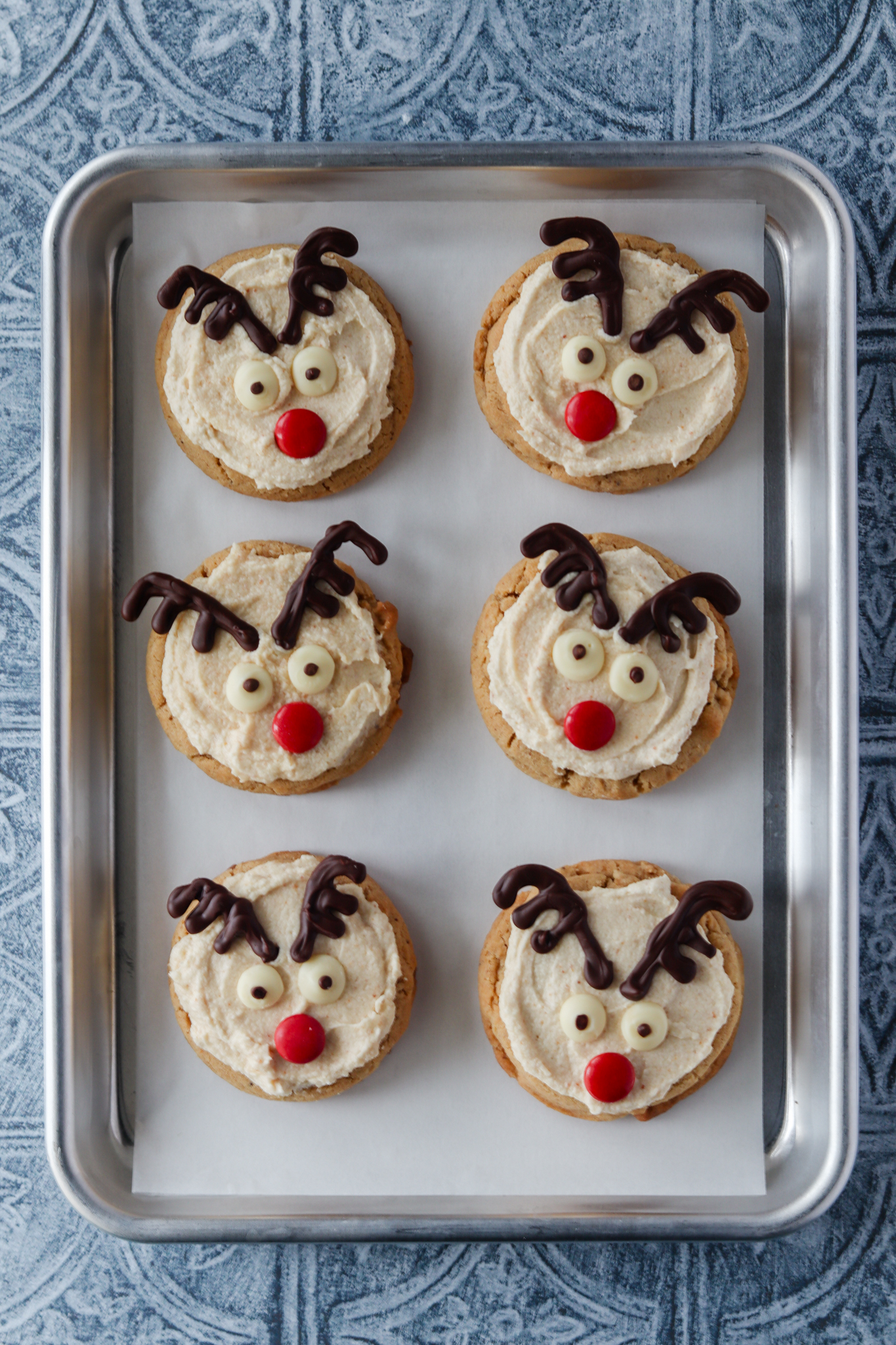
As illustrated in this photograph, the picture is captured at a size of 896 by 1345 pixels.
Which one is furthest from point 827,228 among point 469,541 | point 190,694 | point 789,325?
point 190,694

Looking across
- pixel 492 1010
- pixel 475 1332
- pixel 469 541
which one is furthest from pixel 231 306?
pixel 475 1332

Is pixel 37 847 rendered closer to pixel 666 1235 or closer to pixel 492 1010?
pixel 492 1010

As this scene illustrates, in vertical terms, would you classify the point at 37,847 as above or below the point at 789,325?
below

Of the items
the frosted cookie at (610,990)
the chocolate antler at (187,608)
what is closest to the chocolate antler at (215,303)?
the chocolate antler at (187,608)

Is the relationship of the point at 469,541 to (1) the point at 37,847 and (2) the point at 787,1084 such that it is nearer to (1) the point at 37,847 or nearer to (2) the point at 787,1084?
(1) the point at 37,847

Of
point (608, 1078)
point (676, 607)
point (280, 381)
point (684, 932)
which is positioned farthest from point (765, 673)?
point (280, 381)

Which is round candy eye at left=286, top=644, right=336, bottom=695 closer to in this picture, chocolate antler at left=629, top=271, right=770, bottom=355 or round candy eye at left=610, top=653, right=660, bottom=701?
round candy eye at left=610, top=653, right=660, bottom=701

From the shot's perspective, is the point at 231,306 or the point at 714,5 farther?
the point at 714,5

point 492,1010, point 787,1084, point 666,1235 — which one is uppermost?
point 492,1010

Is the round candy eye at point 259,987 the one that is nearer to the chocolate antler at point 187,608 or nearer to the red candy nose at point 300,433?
the chocolate antler at point 187,608
